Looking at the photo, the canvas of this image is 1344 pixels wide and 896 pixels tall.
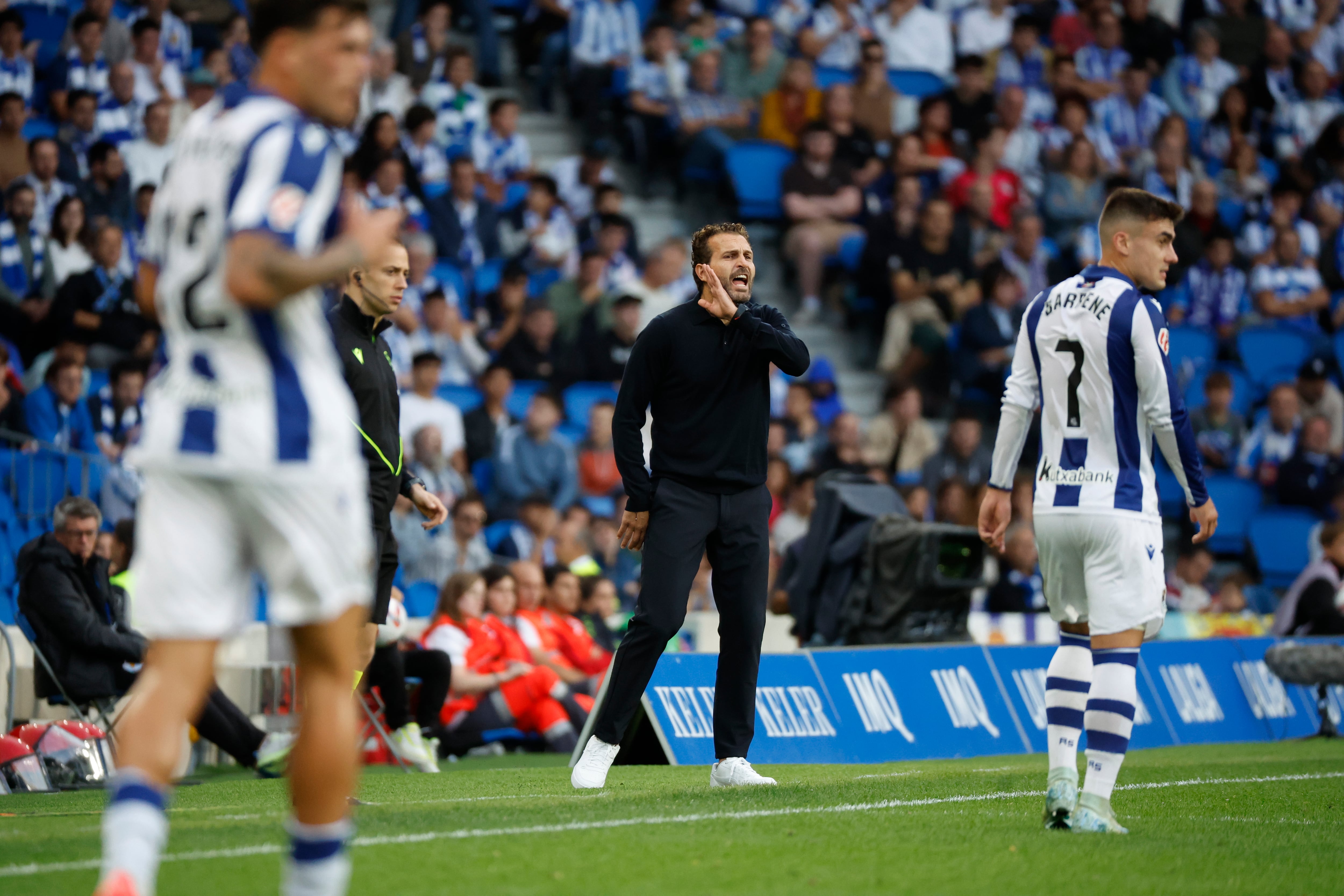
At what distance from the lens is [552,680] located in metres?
11.4

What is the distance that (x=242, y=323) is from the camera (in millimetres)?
3453

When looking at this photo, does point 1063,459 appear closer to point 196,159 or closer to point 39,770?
point 196,159

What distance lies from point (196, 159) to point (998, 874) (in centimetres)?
293

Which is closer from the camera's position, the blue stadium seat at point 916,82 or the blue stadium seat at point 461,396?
the blue stadium seat at point 461,396

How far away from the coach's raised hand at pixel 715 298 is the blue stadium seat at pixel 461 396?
292 inches

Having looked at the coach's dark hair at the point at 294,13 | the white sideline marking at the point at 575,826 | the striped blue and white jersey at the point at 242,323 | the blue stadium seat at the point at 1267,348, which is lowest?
the white sideline marking at the point at 575,826

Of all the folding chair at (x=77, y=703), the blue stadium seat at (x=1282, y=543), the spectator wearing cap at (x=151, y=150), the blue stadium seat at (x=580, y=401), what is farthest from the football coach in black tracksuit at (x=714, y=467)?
the blue stadium seat at (x=1282, y=543)

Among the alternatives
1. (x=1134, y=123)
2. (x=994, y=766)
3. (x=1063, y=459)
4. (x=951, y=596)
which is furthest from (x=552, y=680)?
(x=1134, y=123)

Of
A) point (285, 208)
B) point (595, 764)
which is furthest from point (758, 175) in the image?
point (285, 208)

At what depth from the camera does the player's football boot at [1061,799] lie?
18.2 feet

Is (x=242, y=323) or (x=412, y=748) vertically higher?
(x=242, y=323)

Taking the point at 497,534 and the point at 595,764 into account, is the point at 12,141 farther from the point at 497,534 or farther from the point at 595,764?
the point at 595,764

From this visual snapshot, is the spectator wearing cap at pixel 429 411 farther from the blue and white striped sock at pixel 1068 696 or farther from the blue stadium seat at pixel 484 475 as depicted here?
the blue and white striped sock at pixel 1068 696

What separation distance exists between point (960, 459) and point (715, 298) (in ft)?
29.6
